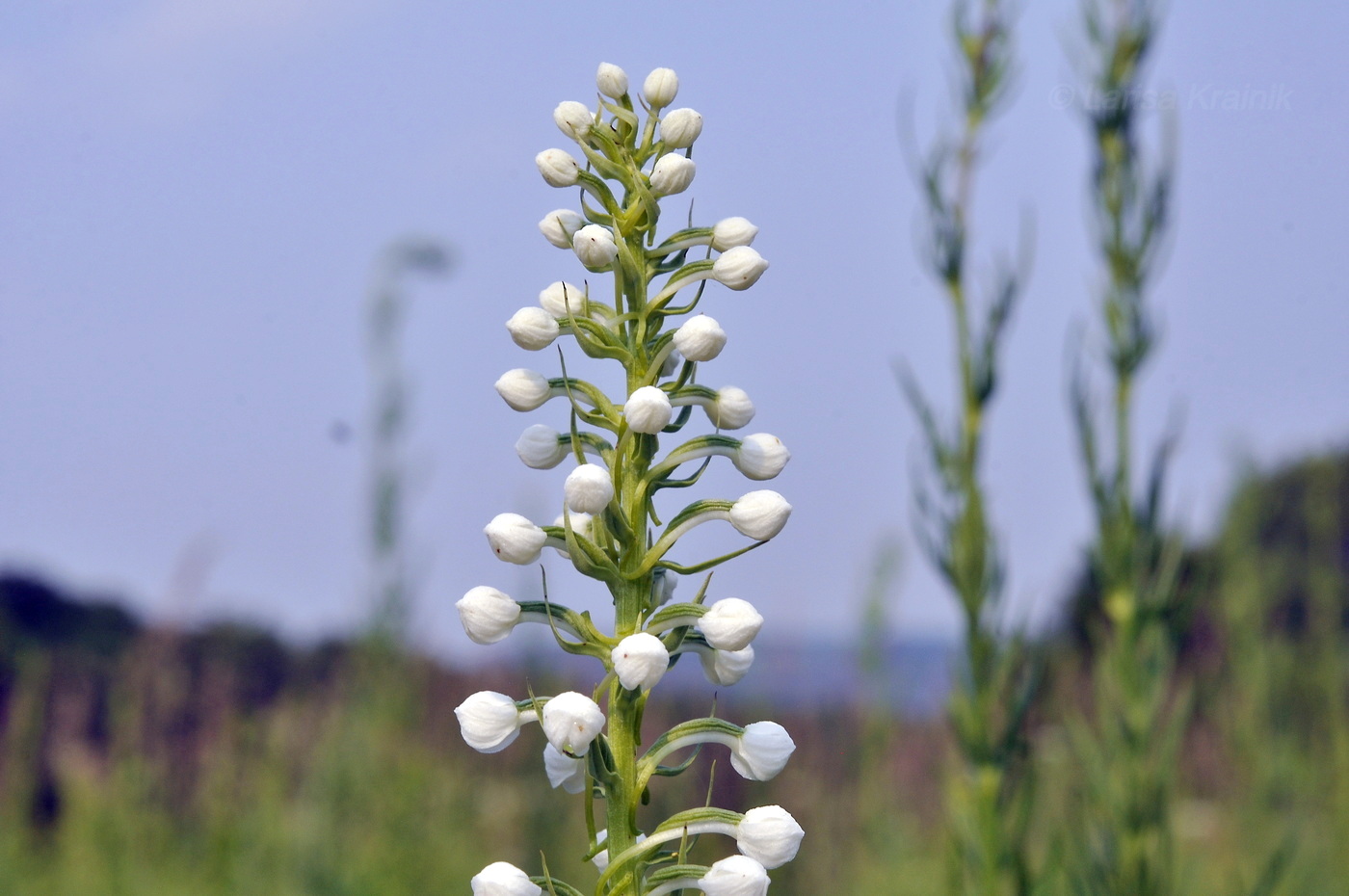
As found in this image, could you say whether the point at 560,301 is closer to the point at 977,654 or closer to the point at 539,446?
the point at 539,446

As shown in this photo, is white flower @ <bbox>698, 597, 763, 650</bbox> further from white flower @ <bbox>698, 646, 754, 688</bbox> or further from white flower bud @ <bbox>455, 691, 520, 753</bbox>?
white flower bud @ <bbox>455, 691, 520, 753</bbox>

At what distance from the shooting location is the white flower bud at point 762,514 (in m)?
1.27

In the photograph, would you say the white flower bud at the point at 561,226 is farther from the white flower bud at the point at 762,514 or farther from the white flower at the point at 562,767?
the white flower at the point at 562,767

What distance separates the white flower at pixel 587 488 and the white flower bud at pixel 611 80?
0.56 m

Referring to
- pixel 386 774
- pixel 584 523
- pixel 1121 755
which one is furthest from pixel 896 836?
pixel 584 523

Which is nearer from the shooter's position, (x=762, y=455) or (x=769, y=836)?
(x=769, y=836)

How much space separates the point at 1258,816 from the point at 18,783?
5.98 meters

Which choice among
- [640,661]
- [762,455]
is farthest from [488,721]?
[762,455]

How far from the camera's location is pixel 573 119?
1382 mm

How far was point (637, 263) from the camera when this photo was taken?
1322 millimetres

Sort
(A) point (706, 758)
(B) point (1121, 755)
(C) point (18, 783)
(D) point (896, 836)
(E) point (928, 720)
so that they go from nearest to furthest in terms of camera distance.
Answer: (B) point (1121, 755)
(A) point (706, 758)
(D) point (896, 836)
(C) point (18, 783)
(E) point (928, 720)

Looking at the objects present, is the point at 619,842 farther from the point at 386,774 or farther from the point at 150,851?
the point at 150,851

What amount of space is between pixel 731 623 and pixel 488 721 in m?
0.31

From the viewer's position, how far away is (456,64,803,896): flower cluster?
1.13 meters
